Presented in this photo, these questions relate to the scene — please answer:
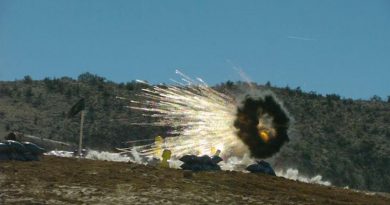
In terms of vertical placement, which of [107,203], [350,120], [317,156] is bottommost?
[107,203]

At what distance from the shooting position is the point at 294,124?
6059 centimetres

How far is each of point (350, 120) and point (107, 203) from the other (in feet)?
220

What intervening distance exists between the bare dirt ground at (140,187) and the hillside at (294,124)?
29.1m

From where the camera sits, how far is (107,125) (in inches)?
2972

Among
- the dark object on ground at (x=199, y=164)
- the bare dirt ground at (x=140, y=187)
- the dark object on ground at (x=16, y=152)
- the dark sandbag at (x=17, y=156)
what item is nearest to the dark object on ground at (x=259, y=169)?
the bare dirt ground at (x=140, y=187)

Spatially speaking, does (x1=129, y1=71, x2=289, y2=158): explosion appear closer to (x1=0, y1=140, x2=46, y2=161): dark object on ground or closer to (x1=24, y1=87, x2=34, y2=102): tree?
(x1=0, y1=140, x2=46, y2=161): dark object on ground

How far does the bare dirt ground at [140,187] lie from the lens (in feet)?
83.4

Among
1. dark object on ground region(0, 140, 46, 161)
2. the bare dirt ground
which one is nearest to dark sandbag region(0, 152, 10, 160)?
dark object on ground region(0, 140, 46, 161)

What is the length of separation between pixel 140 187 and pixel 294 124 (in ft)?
113

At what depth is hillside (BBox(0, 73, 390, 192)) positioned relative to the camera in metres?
69.2

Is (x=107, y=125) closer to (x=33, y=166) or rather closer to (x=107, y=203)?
(x=33, y=166)

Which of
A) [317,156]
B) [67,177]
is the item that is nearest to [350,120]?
[317,156]

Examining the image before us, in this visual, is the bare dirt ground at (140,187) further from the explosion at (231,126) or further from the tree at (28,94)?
the tree at (28,94)

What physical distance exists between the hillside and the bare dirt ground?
29063 millimetres
